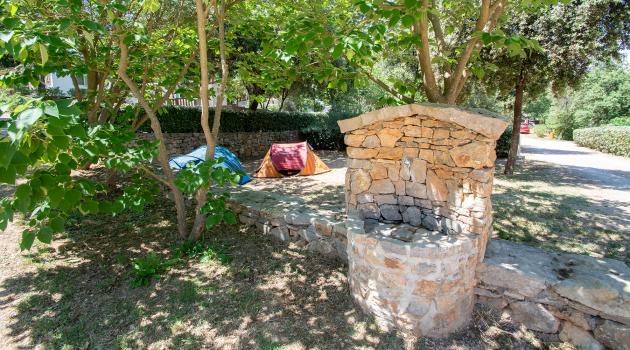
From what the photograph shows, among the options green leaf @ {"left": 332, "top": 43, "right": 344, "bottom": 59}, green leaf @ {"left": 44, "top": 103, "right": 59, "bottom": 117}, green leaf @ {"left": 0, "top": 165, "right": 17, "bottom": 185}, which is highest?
green leaf @ {"left": 332, "top": 43, "right": 344, "bottom": 59}

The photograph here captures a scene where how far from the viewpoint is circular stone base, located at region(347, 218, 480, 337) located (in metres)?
2.76

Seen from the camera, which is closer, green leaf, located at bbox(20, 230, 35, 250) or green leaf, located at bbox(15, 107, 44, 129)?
green leaf, located at bbox(15, 107, 44, 129)

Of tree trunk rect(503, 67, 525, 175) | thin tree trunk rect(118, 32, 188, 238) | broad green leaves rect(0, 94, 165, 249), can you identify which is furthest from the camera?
tree trunk rect(503, 67, 525, 175)

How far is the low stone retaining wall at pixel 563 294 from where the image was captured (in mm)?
2572

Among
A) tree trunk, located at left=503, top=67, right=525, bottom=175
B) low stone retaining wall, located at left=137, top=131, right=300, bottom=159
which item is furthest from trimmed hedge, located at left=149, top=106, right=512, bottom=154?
tree trunk, located at left=503, top=67, right=525, bottom=175

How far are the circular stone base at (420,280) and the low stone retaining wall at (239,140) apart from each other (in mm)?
9125

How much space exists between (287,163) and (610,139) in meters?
15.6

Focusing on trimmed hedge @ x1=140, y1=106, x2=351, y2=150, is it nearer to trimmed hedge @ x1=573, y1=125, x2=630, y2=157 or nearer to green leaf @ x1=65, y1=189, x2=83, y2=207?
green leaf @ x1=65, y1=189, x2=83, y2=207

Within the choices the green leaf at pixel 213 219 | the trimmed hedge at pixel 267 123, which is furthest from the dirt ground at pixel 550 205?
the trimmed hedge at pixel 267 123

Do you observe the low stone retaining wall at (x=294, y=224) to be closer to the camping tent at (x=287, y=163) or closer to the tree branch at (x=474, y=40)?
the tree branch at (x=474, y=40)

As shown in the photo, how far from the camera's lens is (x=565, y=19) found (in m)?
7.28

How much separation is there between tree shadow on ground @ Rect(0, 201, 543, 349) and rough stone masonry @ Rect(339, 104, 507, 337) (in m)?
0.29

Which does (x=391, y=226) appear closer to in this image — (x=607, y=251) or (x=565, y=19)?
(x=607, y=251)

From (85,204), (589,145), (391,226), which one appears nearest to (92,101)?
(85,204)
